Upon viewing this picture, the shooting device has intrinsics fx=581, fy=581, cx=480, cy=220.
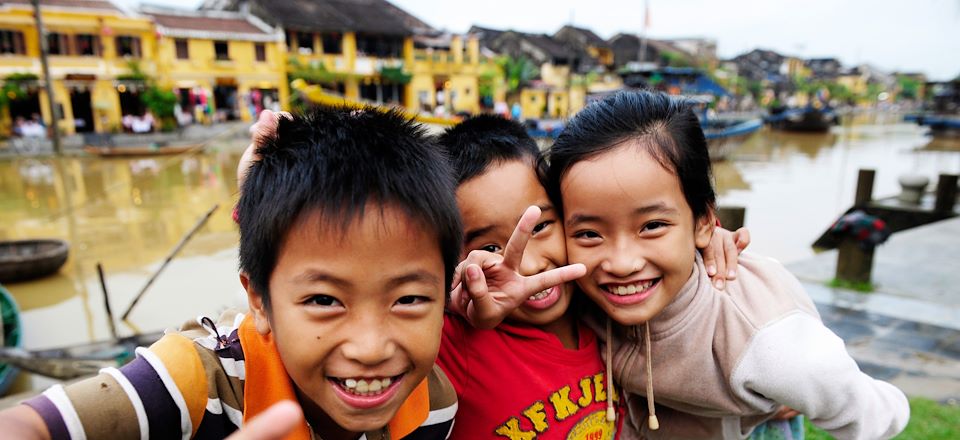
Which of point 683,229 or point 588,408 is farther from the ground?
point 683,229

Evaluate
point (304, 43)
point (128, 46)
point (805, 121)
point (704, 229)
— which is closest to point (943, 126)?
point (805, 121)

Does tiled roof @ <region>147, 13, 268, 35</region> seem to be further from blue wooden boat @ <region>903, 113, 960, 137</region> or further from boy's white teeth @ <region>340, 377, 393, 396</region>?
blue wooden boat @ <region>903, 113, 960, 137</region>

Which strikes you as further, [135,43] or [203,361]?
[135,43]

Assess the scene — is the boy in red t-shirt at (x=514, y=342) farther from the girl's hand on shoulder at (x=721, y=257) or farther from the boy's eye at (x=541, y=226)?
the girl's hand on shoulder at (x=721, y=257)

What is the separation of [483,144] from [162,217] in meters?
12.6

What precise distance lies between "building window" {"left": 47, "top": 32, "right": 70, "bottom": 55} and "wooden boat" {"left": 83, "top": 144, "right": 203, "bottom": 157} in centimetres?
435

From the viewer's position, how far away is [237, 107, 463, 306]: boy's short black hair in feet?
3.27

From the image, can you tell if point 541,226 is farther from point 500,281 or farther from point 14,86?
point 14,86

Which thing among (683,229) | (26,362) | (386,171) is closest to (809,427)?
(683,229)

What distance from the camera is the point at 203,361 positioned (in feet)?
3.28

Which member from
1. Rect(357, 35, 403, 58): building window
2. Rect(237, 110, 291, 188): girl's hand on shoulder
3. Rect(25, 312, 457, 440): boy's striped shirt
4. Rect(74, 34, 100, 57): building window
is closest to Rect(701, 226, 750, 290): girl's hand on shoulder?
Rect(25, 312, 457, 440): boy's striped shirt

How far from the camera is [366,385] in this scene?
1.02 meters

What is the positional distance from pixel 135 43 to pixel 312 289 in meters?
25.7

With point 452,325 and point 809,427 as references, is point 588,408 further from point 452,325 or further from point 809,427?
point 809,427
